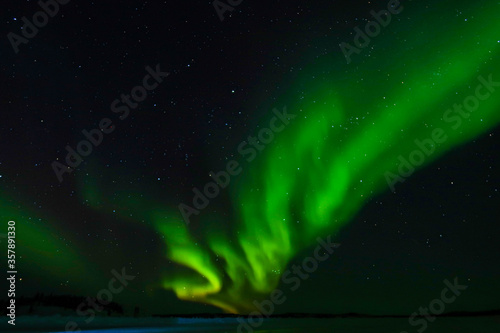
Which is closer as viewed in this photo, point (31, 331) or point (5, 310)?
point (31, 331)

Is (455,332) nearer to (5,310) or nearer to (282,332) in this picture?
(282,332)

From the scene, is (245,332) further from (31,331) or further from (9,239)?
(9,239)

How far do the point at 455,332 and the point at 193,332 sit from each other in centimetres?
701

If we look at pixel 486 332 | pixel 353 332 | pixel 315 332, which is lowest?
pixel 486 332

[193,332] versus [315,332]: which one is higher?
[193,332]

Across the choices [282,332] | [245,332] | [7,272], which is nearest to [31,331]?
[7,272]

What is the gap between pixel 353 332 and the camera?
35.9 feet

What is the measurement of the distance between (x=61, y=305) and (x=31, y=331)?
4.02 metres

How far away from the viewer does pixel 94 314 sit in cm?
1517

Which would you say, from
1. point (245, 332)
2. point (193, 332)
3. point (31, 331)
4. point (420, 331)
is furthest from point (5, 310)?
point (420, 331)

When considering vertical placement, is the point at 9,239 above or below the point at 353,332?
above

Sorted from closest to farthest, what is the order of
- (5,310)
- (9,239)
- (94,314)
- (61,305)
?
(9,239) < (5,310) < (61,305) < (94,314)

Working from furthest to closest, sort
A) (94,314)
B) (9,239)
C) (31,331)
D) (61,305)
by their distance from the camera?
(94,314), (61,305), (31,331), (9,239)

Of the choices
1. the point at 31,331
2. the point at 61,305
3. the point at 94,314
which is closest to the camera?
the point at 31,331
